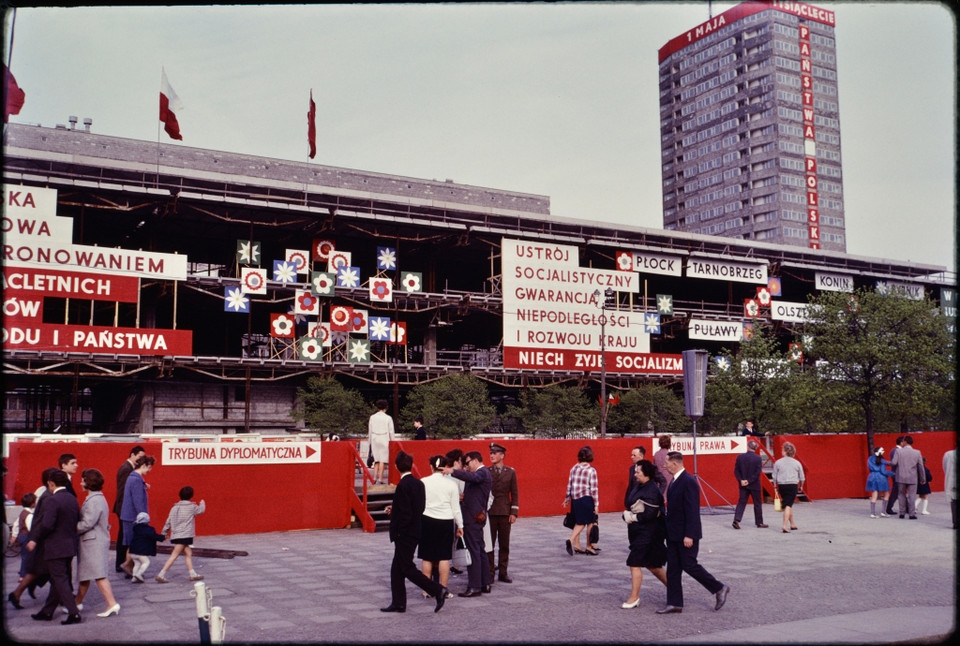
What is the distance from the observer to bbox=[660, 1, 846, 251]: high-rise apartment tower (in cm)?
10644

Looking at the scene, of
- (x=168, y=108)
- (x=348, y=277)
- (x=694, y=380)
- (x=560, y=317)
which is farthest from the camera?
(x=560, y=317)

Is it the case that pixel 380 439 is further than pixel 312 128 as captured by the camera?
No

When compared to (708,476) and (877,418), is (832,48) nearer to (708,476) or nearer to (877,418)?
(877,418)

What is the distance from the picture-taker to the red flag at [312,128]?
136ft

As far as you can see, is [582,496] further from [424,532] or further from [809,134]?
[809,134]

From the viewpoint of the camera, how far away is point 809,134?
355ft

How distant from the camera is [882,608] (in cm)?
984

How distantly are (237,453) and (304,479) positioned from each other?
1532 mm

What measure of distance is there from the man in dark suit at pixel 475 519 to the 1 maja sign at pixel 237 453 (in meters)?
7.33

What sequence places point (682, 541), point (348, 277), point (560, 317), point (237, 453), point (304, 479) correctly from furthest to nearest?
point (560, 317), point (348, 277), point (304, 479), point (237, 453), point (682, 541)

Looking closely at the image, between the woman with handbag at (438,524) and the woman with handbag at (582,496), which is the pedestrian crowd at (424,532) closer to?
the woman with handbag at (438,524)

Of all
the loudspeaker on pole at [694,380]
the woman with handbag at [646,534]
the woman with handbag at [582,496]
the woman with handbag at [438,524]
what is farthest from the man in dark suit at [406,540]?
the loudspeaker on pole at [694,380]

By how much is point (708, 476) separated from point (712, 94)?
101 metres

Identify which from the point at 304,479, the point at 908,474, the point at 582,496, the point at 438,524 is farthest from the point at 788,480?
the point at 304,479
